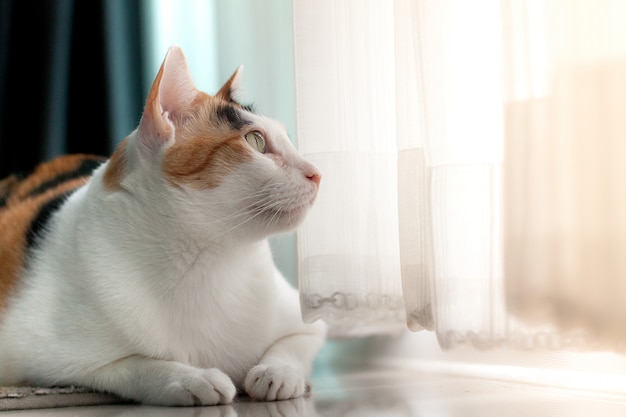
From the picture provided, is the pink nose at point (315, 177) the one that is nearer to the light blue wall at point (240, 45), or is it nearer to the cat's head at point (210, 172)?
the cat's head at point (210, 172)

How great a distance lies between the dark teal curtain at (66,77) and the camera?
7.41ft

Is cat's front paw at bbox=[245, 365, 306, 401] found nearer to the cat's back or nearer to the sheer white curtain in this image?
the sheer white curtain

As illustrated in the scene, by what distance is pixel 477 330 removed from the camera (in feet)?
3.67

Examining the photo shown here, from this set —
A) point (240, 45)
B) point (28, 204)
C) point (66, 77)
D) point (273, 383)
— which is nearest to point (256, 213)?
point (273, 383)

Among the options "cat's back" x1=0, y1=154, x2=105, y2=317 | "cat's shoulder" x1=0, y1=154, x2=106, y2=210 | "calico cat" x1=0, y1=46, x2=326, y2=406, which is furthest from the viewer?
"cat's shoulder" x1=0, y1=154, x2=106, y2=210

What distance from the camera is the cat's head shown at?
1.22 meters

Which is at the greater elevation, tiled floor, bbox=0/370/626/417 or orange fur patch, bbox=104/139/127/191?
orange fur patch, bbox=104/139/127/191

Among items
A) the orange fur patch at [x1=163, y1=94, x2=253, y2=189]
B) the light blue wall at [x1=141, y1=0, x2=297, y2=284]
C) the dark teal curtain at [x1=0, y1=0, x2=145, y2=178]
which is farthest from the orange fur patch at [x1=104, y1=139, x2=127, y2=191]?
the dark teal curtain at [x1=0, y1=0, x2=145, y2=178]

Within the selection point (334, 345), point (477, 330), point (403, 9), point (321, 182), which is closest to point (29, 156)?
point (334, 345)

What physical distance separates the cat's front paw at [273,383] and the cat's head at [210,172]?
245 mm

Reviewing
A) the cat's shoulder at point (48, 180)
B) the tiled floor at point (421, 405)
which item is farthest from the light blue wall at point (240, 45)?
the tiled floor at point (421, 405)

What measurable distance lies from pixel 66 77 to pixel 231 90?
109 cm

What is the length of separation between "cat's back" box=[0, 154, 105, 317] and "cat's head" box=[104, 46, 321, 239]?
0.26 meters

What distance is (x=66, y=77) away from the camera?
2305 mm
